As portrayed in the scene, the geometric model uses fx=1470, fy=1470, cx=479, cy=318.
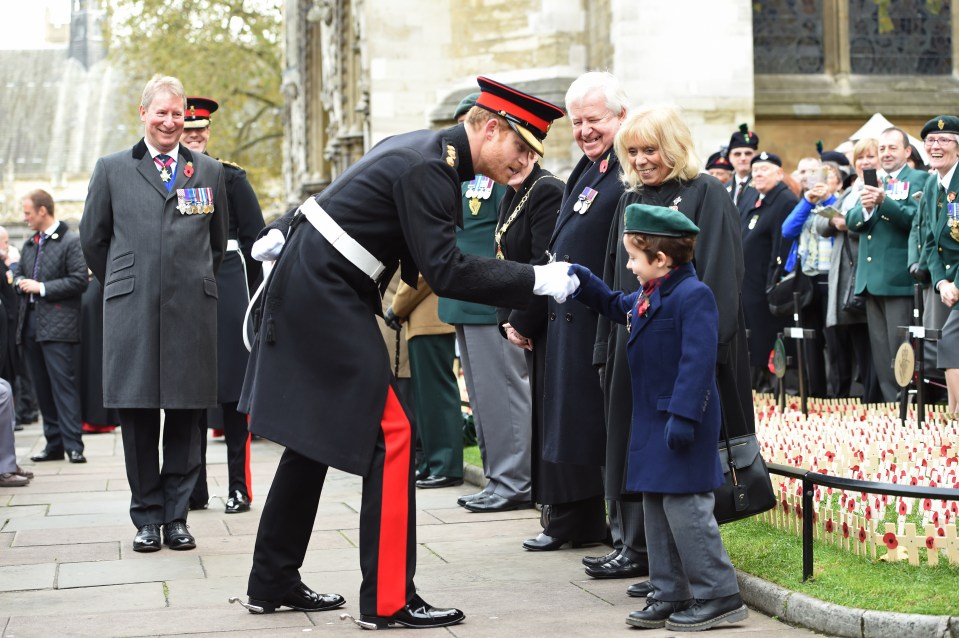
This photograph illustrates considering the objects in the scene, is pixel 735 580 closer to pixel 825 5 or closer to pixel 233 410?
pixel 233 410

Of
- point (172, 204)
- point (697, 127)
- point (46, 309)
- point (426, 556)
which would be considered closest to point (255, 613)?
point (426, 556)

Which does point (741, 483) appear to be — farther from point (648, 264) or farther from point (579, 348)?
point (579, 348)

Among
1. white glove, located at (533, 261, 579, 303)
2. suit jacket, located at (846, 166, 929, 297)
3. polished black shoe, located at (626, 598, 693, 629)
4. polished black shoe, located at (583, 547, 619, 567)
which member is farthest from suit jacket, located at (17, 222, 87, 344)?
polished black shoe, located at (626, 598, 693, 629)

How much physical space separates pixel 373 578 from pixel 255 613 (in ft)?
2.11

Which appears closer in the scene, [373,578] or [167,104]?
[373,578]

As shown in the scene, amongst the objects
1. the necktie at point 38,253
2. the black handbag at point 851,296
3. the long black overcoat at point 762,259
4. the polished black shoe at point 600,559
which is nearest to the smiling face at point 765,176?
the long black overcoat at point 762,259

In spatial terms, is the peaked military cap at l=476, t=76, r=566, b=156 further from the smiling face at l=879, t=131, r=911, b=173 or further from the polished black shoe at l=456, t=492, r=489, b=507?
the smiling face at l=879, t=131, r=911, b=173

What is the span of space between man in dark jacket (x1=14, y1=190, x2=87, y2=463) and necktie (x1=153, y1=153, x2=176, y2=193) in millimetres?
5294

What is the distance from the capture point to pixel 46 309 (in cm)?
1261

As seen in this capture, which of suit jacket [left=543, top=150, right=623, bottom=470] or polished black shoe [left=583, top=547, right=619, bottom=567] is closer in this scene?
polished black shoe [left=583, top=547, right=619, bottom=567]

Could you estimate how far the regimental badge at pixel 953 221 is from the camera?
918 centimetres

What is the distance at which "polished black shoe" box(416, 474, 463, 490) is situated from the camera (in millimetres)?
9641

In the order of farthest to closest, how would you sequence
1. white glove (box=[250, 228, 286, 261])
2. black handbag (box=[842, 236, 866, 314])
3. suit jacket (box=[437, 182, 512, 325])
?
1. black handbag (box=[842, 236, 866, 314])
2. suit jacket (box=[437, 182, 512, 325])
3. white glove (box=[250, 228, 286, 261])

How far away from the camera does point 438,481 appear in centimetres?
969
